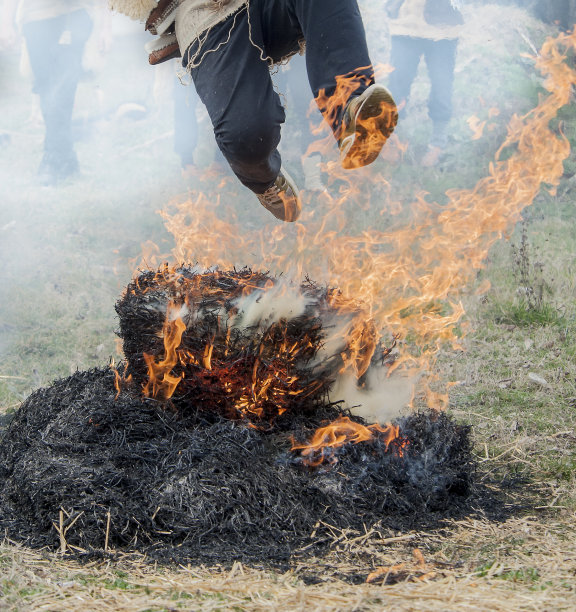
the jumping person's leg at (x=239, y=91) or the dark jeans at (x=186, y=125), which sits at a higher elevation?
the dark jeans at (x=186, y=125)

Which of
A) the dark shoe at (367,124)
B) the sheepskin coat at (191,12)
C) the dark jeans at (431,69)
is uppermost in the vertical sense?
the dark jeans at (431,69)

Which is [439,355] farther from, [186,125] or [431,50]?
[186,125]

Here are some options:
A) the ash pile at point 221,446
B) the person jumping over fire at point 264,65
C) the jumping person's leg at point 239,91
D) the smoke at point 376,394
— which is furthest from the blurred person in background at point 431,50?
the ash pile at point 221,446

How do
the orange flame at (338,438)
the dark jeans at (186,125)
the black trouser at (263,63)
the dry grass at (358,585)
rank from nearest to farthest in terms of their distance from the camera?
1. the dry grass at (358,585)
2. the orange flame at (338,438)
3. the black trouser at (263,63)
4. the dark jeans at (186,125)

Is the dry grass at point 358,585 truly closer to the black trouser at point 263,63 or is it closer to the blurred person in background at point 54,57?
the black trouser at point 263,63

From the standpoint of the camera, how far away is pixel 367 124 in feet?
10.1

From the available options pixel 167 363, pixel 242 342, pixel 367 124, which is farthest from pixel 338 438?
pixel 367 124

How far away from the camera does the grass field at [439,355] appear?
2156 millimetres

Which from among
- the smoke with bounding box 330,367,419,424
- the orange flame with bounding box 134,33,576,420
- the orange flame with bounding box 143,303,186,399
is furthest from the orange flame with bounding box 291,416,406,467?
the orange flame with bounding box 143,303,186,399

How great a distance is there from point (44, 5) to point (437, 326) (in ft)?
28.6

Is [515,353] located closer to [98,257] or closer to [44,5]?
[98,257]

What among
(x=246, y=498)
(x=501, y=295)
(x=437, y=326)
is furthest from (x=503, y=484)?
(x=501, y=295)

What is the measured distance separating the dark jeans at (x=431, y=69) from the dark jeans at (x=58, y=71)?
4.89 meters

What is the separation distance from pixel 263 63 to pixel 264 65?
12 mm
